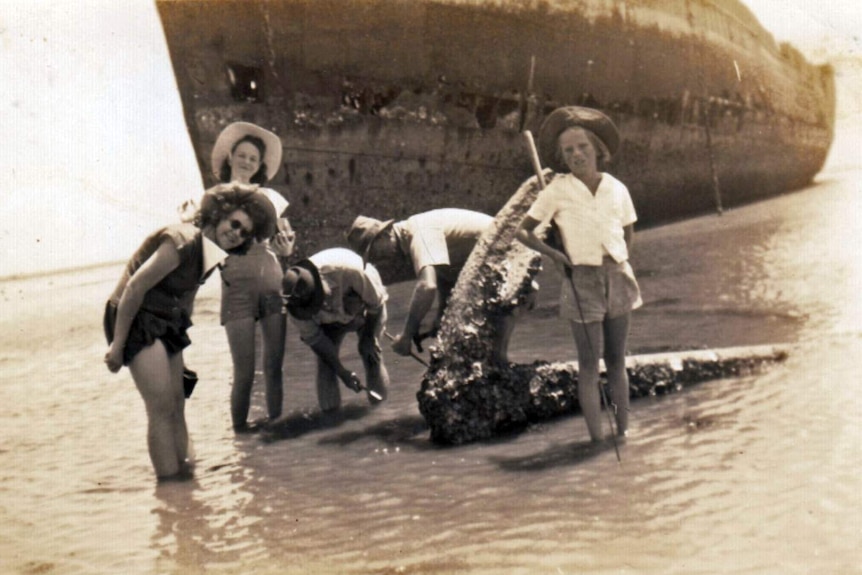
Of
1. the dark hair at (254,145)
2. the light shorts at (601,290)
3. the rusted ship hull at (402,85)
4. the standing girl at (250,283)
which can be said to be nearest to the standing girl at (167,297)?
the standing girl at (250,283)

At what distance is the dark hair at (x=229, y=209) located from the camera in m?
3.97

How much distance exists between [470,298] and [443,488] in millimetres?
1131

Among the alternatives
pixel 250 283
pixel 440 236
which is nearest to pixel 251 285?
pixel 250 283

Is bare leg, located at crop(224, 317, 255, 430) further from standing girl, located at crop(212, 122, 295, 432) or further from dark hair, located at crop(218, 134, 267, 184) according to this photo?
dark hair, located at crop(218, 134, 267, 184)

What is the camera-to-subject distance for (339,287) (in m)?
4.93

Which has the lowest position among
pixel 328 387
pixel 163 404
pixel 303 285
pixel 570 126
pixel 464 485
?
pixel 464 485

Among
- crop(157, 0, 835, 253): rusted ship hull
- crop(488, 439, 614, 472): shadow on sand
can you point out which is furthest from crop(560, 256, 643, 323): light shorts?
crop(157, 0, 835, 253): rusted ship hull

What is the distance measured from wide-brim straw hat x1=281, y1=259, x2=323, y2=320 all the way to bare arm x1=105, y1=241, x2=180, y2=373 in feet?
3.52

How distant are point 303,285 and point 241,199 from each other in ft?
2.88

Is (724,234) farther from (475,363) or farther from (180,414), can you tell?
(180,414)

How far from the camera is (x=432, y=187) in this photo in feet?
31.6

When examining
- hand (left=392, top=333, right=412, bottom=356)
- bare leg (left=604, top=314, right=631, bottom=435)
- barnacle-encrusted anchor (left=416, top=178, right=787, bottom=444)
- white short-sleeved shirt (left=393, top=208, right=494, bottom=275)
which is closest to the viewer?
bare leg (left=604, top=314, right=631, bottom=435)

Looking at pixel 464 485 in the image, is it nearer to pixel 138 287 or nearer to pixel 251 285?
pixel 138 287

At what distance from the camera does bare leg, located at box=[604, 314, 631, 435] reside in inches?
152
